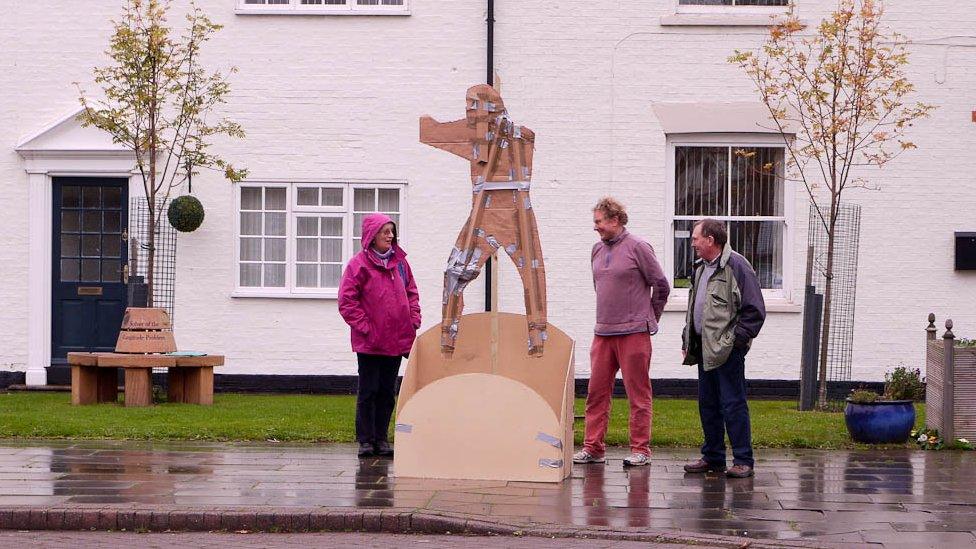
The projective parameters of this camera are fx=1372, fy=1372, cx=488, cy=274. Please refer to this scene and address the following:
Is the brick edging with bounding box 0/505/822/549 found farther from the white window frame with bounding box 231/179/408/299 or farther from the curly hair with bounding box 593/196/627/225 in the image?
the white window frame with bounding box 231/179/408/299

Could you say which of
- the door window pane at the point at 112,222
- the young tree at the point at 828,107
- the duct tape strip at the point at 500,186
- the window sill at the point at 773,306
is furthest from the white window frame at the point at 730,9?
the duct tape strip at the point at 500,186

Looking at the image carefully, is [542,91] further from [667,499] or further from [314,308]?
[667,499]

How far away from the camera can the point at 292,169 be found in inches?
621

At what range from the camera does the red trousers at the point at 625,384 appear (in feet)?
31.8

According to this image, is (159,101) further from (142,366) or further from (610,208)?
(610,208)

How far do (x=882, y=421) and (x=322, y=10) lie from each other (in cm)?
812

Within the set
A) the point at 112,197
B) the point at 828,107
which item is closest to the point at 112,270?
the point at 112,197

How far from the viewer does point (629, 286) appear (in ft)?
31.7

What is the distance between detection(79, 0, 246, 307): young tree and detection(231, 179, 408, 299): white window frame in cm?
67

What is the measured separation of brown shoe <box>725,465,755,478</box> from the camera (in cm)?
934

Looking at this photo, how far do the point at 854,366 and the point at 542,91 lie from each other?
473 centimetres

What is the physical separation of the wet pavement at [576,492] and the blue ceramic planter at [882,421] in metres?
0.38

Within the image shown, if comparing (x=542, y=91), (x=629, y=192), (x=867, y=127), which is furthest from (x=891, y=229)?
(x=542, y=91)

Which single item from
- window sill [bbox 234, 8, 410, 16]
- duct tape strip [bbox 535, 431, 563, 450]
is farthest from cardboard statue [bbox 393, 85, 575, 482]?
window sill [bbox 234, 8, 410, 16]
